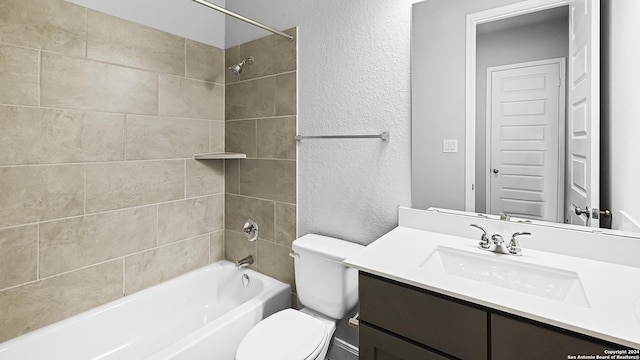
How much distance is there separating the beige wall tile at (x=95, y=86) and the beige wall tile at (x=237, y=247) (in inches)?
39.2

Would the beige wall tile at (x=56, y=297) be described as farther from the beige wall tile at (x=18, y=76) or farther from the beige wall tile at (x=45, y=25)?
the beige wall tile at (x=45, y=25)

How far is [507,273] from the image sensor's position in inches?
44.0

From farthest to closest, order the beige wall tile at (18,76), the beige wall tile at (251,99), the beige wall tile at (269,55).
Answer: the beige wall tile at (251,99) < the beige wall tile at (269,55) < the beige wall tile at (18,76)

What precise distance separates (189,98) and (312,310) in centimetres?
157

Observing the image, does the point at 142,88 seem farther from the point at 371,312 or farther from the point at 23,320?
the point at 371,312

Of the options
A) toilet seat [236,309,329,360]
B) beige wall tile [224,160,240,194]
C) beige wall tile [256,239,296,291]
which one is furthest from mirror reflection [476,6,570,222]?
beige wall tile [224,160,240,194]

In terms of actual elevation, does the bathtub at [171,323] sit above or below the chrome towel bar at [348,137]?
below

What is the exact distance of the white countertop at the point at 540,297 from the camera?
28.6 inches

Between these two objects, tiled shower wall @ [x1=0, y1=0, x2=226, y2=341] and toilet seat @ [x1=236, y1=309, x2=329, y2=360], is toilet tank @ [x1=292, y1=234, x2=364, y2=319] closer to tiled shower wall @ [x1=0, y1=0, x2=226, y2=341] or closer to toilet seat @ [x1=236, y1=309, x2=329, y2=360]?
toilet seat @ [x1=236, y1=309, x2=329, y2=360]

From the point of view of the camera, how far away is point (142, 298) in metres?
1.88

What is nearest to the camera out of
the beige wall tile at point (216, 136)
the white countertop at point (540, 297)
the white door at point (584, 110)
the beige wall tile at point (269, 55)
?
the white countertop at point (540, 297)

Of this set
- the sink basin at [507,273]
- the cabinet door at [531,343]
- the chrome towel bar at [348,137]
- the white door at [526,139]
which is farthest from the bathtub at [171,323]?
the white door at [526,139]

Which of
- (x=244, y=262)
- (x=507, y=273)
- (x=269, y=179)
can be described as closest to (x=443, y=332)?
(x=507, y=273)

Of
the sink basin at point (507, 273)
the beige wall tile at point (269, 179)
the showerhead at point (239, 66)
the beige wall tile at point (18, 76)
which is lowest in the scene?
the sink basin at point (507, 273)
